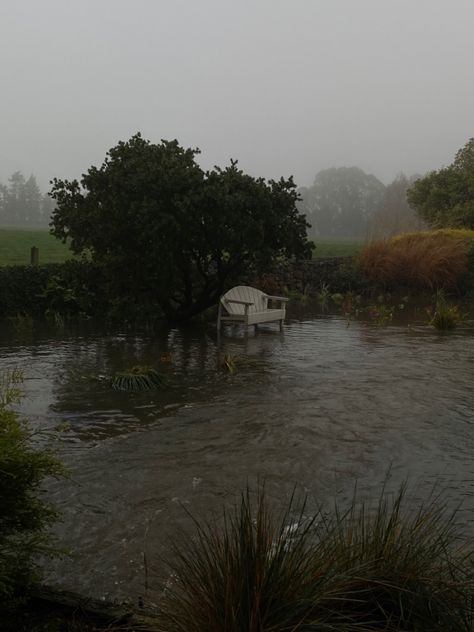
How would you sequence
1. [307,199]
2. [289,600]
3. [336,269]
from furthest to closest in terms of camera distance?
[307,199] < [336,269] < [289,600]

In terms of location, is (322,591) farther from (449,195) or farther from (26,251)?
(449,195)

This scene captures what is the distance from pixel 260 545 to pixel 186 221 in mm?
9647

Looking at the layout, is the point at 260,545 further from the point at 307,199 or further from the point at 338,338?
the point at 307,199

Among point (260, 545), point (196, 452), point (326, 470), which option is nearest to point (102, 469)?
point (196, 452)

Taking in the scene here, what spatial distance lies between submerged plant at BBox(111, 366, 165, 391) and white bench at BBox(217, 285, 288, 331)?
167 inches

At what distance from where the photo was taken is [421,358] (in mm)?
9641

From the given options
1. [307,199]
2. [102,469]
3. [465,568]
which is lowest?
[102,469]

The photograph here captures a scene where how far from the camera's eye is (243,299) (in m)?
13.4

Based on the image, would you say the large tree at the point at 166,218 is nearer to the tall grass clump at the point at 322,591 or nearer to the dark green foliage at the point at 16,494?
the dark green foliage at the point at 16,494

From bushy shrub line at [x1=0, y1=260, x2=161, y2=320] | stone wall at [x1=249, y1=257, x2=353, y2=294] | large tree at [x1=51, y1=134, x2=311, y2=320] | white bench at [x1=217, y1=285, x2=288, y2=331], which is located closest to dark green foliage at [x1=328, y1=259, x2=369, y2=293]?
stone wall at [x1=249, y1=257, x2=353, y2=294]

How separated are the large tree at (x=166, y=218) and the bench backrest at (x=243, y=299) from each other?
0.48 meters

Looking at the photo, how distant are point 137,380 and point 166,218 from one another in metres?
4.50

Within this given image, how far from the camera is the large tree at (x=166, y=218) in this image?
37.2 feet

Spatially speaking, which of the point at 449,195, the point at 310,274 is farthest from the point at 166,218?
the point at 449,195
